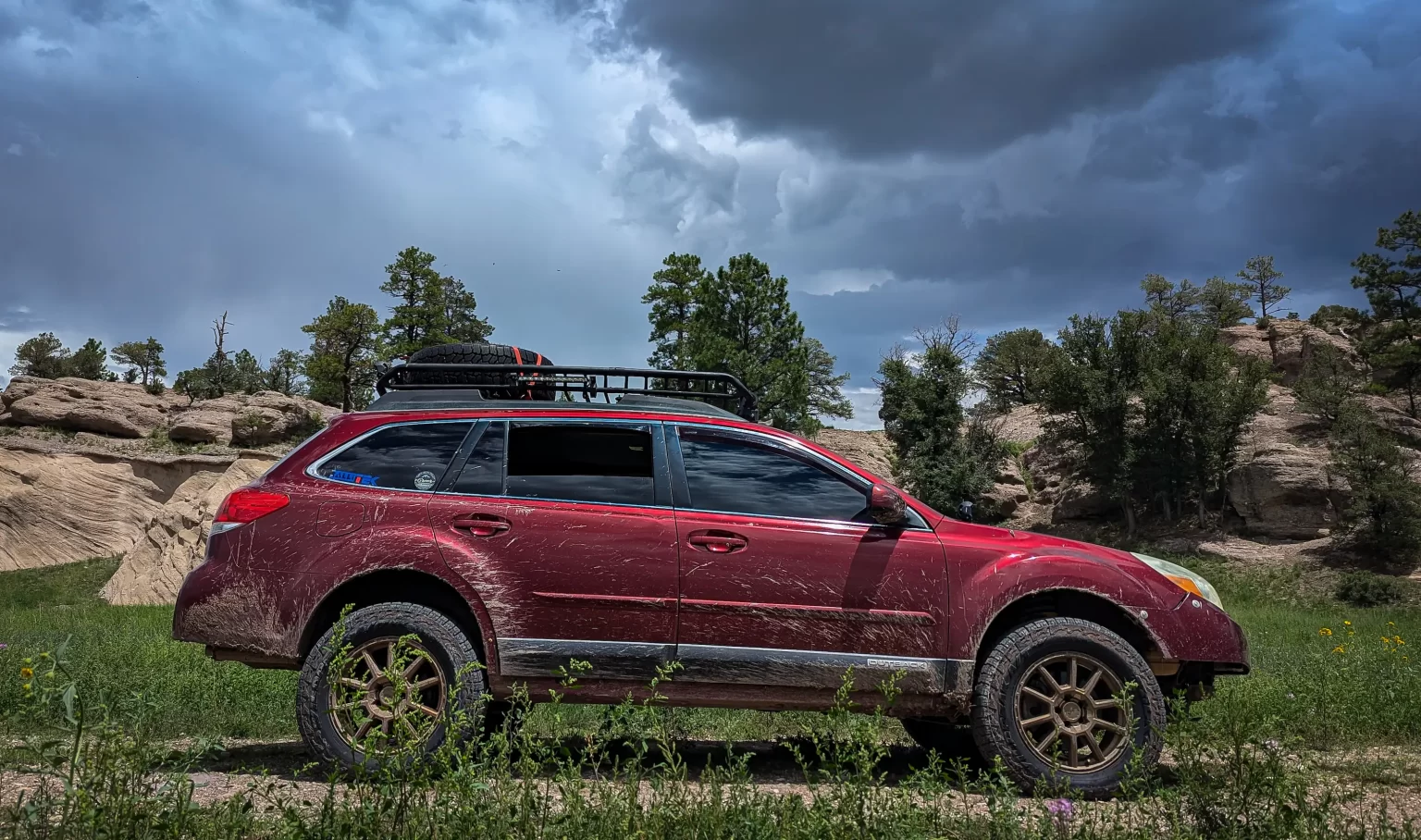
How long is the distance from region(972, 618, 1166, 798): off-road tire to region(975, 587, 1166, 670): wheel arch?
176 mm

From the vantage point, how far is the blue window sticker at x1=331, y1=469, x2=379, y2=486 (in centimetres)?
449

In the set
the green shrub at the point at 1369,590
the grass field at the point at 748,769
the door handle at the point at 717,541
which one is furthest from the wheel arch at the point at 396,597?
the green shrub at the point at 1369,590

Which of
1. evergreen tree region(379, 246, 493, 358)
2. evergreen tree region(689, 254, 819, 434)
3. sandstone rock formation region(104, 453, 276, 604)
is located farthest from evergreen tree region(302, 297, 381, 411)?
sandstone rock formation region(104, 453, 276, 604)

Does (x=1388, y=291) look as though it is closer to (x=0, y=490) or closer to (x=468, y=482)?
(x=468, y=482)

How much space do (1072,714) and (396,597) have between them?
11.2 ft

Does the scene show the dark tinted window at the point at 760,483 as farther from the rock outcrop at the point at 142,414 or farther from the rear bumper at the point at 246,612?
the rock outcrop at the point at 142,414

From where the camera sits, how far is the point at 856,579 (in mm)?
4289

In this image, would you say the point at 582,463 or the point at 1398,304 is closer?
the point at 582,463

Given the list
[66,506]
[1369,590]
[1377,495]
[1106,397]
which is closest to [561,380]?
[66,506]

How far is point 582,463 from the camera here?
4.55 metres

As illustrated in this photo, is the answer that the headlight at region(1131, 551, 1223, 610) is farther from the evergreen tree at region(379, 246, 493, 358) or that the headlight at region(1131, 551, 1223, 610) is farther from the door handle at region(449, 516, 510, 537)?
the evergreen tree at region(379, 246, 493, 358)

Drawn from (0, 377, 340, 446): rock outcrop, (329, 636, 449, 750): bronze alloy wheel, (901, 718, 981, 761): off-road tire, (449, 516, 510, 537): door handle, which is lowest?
(901, 718, 981, 761): off-road tire

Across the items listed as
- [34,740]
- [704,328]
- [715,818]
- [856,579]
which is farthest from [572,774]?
[704,328]

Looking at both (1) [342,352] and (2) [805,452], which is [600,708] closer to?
(2) [805,452]
